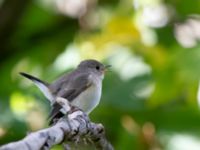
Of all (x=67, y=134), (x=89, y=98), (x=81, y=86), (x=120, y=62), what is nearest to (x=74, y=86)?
(x=81, y=86)

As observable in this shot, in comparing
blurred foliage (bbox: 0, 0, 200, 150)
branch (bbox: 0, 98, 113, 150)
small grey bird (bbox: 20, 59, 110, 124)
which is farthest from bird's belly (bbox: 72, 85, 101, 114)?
branch (bbox: 0, 98, 113, 150)

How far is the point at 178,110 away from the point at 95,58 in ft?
2.32

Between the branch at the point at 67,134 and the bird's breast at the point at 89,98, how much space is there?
144cm

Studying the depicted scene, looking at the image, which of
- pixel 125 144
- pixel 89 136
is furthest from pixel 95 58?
pixel 89 136

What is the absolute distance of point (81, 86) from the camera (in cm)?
396

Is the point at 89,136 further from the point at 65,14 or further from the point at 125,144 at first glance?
the point at 65,14

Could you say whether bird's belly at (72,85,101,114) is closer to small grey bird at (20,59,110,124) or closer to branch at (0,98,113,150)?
small grey bird at (20,59,110,124)

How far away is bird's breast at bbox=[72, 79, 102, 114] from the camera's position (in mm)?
3541

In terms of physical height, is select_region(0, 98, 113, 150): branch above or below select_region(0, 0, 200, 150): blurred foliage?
above

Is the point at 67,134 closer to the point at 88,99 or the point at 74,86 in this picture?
the point at 88,99

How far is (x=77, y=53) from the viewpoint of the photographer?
14.0ft

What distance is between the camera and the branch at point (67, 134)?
1.24 meters

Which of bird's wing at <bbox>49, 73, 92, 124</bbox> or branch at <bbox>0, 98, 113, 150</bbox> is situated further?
bird's wing at <bbox>49, 73, 92, 124</bbox>

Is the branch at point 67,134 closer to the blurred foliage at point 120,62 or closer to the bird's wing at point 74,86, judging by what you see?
the blurred foliage at point 120,62
